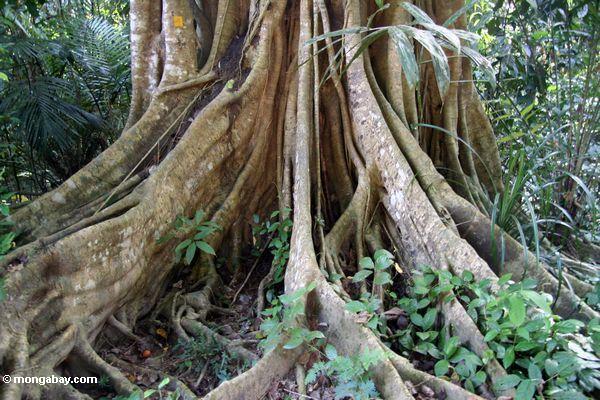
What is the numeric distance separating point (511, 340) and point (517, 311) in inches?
12.3

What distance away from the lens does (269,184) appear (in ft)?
12.8

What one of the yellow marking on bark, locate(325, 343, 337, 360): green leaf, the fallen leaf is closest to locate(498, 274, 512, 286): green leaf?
locate(325, 343, 337, 360): green leaf

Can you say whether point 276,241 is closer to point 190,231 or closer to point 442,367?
point 190,231

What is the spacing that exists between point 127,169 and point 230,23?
5.57ft

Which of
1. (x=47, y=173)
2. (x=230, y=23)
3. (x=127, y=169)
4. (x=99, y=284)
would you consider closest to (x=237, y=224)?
(x=127, y=169)

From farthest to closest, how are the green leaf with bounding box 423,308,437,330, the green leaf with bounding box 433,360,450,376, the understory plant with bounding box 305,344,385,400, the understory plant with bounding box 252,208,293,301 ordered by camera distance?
the understory plant with bounding box 252,208,293,301
the green leaf with bounding box 423,308,437,330
the green leaf with bounding box 433,360,450,376
the understory plant with bounding box 305,344,385,400

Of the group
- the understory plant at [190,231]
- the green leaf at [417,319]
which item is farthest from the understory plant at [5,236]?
the green leaf at [417,319]

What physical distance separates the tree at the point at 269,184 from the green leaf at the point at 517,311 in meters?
0.31

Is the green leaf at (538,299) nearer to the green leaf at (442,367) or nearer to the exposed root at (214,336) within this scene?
the green leaf at (442,367)

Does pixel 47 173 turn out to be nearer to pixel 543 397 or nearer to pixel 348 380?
pixel 348 380

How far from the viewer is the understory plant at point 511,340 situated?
70.6 inches

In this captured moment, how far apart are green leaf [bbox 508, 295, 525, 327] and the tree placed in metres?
0.31

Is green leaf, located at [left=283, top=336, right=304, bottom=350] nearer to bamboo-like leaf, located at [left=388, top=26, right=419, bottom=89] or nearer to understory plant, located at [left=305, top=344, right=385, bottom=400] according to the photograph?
understory plant, located at [left=305, top=344, right=385, bottom=400]

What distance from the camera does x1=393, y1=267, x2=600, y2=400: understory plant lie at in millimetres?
1792
